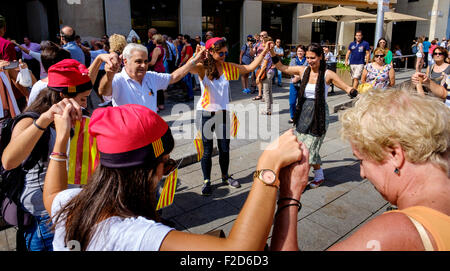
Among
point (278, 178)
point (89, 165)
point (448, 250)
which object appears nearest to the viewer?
point (448, 250)

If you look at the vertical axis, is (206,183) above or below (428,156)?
below

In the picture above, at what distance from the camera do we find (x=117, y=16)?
13.6 metres

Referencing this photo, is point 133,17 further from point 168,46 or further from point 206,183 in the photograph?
point 206,183

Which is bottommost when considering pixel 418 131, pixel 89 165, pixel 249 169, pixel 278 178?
pixel 249 169

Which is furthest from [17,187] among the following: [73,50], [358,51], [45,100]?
[358,51]

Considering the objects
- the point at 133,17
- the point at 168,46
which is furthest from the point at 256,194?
the point at 133,17

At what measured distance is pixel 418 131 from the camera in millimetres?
1167

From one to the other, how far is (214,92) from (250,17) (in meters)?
14.4

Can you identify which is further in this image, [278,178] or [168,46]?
[168,46]

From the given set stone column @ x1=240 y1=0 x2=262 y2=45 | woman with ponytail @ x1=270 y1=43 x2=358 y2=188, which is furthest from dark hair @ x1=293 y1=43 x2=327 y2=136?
stone column @ x1=240 y1=0 x2=262 y2=45

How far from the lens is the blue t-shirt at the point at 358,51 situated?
1084 centimetres

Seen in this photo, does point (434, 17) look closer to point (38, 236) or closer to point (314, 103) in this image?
point (314, 103)

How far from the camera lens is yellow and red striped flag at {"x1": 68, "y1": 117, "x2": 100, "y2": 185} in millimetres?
2041
